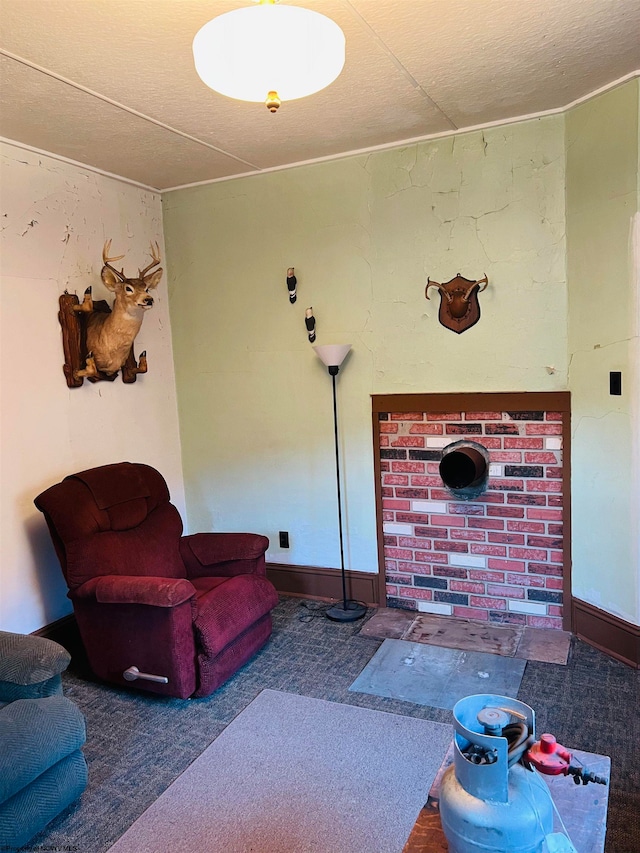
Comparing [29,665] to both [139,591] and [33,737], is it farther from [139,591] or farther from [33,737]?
[139,591]

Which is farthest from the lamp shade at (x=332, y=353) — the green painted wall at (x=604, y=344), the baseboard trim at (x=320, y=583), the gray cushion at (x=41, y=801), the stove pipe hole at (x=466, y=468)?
the gray cushion at (x=41, y=801)

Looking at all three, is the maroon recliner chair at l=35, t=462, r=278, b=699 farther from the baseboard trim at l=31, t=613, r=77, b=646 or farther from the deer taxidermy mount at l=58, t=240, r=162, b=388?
the deer taxidermy mount at l=58, t=240, r=162, b=388

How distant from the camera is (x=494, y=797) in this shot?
1112 mm

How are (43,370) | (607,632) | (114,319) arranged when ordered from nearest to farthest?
(607,632) < (43,370) < (114,319)

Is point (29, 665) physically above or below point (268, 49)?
below

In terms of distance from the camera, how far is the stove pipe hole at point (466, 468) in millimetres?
3064

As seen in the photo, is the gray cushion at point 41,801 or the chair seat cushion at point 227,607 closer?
the gray cushion at point 41,801

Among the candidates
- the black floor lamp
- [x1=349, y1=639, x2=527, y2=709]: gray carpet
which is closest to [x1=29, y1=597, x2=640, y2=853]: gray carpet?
[x1=349, y1=639, x2=527, y2=709]: gray carpet

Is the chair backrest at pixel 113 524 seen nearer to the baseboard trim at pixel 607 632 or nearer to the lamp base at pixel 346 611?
the lamp base at pixel 346 611

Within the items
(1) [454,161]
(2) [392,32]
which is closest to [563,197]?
(1) [454,161]

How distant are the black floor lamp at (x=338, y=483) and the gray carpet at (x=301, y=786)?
0.85 meters

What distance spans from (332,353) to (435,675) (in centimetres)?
165

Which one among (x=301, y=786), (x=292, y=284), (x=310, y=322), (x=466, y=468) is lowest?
(x=301, y=786)

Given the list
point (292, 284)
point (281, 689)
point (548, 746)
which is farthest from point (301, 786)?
point (292, 284)
